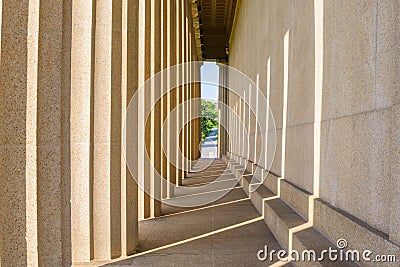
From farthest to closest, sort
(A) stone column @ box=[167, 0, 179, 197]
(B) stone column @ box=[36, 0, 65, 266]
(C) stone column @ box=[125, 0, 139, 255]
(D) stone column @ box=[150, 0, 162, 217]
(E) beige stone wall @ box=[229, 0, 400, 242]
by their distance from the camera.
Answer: (A) stone column @ box=[167, 0, 179, 197] → (D) stone column @ box=[150, 0, 162, 217] → (C) stone column @ box=[125, 0, 139, 255] → (E) beige stone wall @ box=[229, 0, 400, 242] → (B) stone column @ box=[36, 0, 65, 266]

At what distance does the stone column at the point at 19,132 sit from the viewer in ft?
15.1

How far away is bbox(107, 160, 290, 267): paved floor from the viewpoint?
940 centimetres

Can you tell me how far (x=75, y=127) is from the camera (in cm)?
904

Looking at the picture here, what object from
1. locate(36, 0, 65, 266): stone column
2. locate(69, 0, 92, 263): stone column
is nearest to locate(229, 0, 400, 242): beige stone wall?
locate(36, 0, 65, 266): stone column

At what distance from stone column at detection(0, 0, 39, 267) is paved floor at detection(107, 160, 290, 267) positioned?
14.8ft

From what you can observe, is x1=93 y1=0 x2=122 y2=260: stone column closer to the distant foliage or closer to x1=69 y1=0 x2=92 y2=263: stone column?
x1=69 y1=0 x2=92 y2=263: stone column

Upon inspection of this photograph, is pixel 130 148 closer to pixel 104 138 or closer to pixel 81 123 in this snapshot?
pixel 104 138

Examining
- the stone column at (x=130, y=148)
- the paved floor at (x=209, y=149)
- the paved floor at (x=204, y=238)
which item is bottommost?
the paved floor at (x=209, y=149)

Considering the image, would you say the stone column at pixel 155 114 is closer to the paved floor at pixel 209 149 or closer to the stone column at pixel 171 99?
the stone column at pixel 171 99

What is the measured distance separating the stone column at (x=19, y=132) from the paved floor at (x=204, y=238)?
14.8 feet

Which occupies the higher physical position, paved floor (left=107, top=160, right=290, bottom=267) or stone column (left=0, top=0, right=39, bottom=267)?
stone column (left=0, top=0, right=39, bottom=267)

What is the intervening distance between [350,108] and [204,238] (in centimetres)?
512

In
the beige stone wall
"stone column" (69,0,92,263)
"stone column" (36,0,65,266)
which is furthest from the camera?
"stone column" (69,0,92,263)

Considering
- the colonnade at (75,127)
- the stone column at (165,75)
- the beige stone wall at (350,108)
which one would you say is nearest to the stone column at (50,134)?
the colonnade at (75,127)
